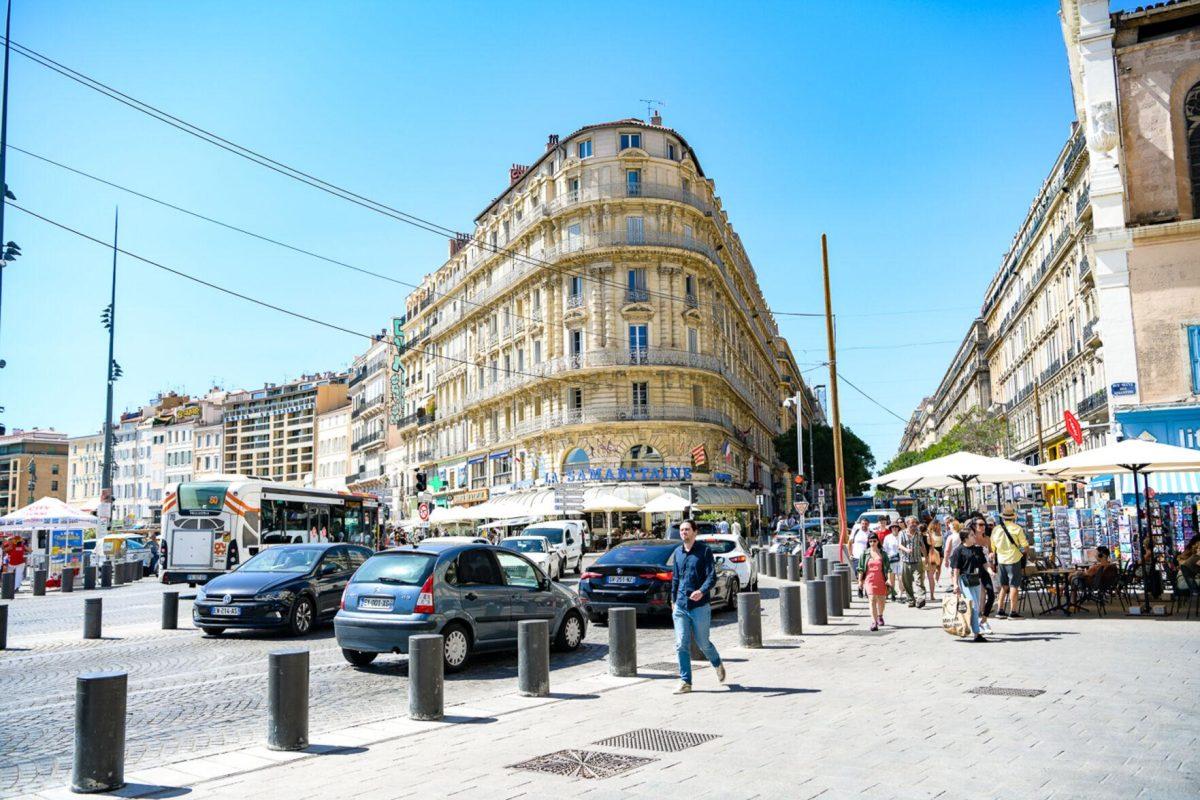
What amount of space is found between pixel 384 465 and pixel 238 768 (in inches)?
3304

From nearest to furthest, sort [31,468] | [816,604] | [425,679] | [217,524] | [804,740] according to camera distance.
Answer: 1. [804,740]
2. [425,679]
3. [816,604]
4. [217,524]
5. [31,468]

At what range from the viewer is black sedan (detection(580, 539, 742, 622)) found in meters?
15.5

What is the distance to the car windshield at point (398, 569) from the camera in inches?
431

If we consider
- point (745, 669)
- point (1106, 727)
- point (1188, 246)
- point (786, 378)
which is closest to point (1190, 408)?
point (1188, 246)

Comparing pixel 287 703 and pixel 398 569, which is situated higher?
pixel 398 569

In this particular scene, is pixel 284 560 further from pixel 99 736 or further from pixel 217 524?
pixel 217 524

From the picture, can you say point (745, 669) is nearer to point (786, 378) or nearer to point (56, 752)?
point (56, 752)

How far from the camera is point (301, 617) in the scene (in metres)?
15.0

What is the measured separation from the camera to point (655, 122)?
167ft

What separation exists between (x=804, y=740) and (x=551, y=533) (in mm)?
23906

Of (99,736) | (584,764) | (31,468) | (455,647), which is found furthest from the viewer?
(31,468)

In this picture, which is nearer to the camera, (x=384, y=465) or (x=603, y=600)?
(x=603, y=600)

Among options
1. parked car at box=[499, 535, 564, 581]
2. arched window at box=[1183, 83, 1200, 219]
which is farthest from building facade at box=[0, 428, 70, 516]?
arched window at box=[1183, 83, 1200, 219]

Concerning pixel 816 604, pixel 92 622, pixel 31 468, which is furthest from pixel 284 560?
pixel 31 468
